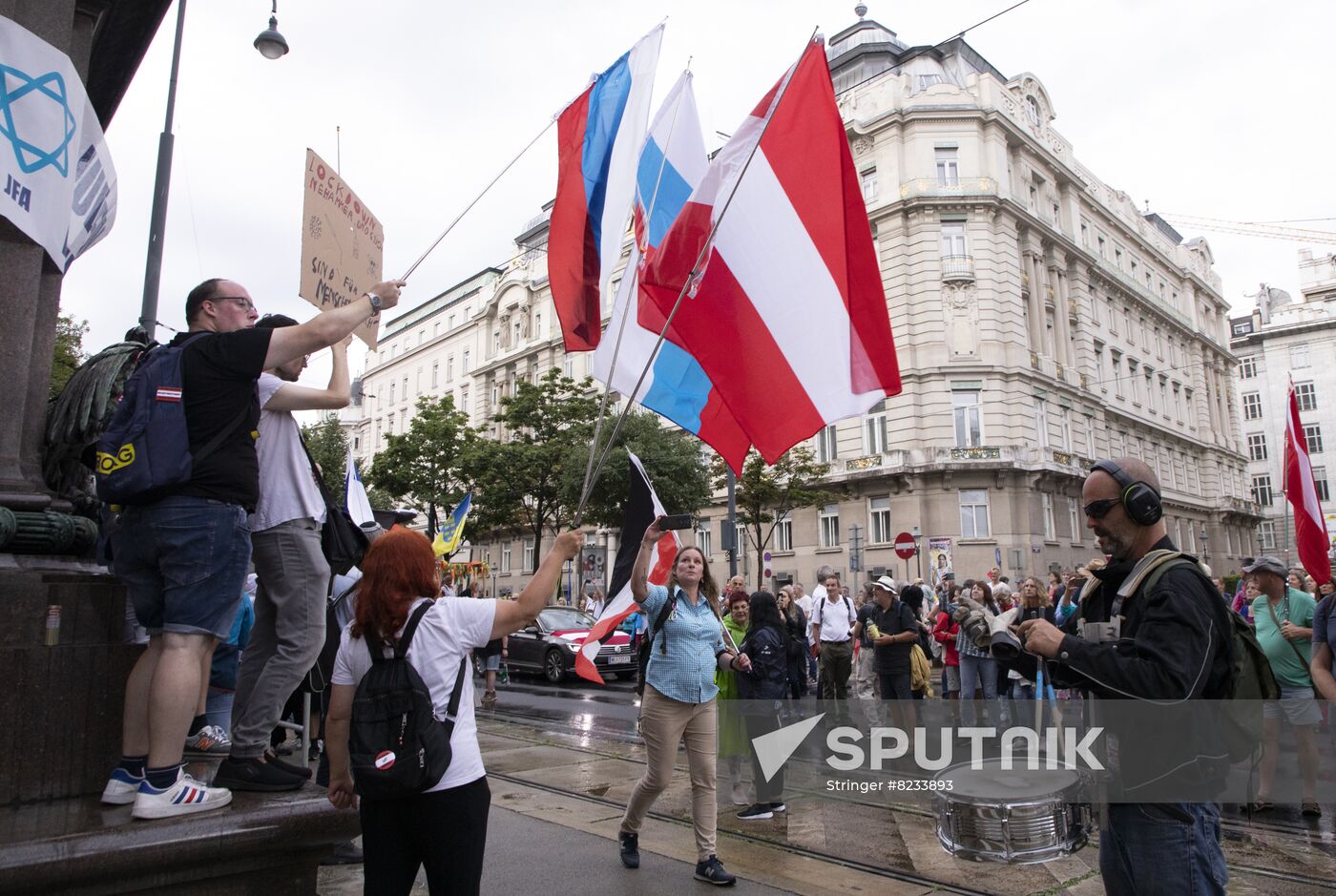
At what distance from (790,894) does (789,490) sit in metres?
27.3

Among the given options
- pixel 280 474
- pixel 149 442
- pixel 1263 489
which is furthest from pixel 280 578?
pixel 1263 489

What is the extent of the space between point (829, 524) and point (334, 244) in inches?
1358

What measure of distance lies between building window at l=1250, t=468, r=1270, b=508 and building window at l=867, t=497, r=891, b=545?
50.4 metres

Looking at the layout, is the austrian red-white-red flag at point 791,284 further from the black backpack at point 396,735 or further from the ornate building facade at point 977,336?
the ornate building facade at point 977,336

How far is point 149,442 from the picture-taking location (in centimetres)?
314

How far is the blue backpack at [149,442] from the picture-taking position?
3100 millimetres

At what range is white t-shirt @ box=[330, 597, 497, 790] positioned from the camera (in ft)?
9.21

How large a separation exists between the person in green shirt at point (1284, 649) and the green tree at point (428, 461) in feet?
106

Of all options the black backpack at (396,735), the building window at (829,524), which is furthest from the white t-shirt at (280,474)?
the building window at (829,524)

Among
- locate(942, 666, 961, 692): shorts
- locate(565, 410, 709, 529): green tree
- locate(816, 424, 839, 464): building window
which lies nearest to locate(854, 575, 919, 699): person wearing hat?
locate(942, 666, 961, 692): shorts

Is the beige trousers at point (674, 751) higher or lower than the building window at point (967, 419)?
Result: lower

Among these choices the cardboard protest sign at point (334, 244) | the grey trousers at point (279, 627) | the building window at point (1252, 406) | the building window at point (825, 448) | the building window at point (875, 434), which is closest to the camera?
the grey trousers at point (279, 627)

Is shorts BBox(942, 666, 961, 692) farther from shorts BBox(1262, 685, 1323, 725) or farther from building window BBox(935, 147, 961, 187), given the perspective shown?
building window BBox(935, 147, 961, 187)

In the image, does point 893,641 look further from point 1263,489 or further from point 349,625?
point 1263,489
